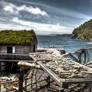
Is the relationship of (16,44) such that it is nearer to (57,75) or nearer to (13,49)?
(13,49)

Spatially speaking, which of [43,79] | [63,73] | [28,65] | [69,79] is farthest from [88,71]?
[43,79]

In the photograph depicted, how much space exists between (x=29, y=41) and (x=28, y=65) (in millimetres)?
14310

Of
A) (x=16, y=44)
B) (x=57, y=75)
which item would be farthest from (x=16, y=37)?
(x=57, y=75)

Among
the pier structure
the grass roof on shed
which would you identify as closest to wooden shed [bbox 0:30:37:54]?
the grass roof on shed

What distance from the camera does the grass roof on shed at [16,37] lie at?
2702 cm

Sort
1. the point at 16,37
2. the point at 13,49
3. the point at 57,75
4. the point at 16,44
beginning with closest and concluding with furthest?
1. the point at 57,75
2. the point at 16,44
3. the point at 13,49
4. the point at 16,37

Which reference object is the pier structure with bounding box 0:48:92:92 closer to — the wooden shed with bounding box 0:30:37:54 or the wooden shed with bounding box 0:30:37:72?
the wooden shed with bounding box 0:30:37:72

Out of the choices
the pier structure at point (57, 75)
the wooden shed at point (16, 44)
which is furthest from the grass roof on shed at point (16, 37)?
the pier structure at point (57, 75)

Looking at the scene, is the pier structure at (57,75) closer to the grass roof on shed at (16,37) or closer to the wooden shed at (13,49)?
the wooden shed at (13,49)

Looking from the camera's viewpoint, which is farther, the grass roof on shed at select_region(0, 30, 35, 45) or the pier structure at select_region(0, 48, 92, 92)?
the grass roof on shed at select_region(0, 30, 35, 45)

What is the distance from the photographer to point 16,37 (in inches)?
1123

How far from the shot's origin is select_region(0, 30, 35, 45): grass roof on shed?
27.0 meters

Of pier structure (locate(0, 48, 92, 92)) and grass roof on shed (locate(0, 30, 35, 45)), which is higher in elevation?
grass roof on shed (locate(0, 30, 35, 45))

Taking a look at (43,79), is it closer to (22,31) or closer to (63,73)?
(63,73)
